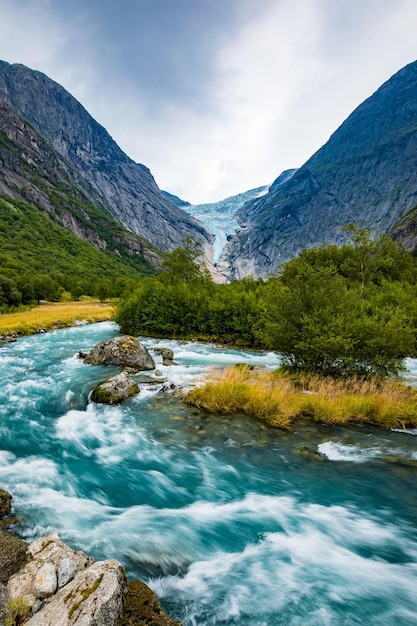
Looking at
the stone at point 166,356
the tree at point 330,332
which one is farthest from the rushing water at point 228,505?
the stone at point 166,356

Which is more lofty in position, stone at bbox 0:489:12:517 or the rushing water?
stone at bbox 0:489:12:517

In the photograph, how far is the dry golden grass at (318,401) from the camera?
470 inches

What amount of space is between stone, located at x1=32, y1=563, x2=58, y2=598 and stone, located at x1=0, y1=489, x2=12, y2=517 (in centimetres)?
301

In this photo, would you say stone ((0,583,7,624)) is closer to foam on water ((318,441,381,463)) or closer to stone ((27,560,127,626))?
stone ((27,560,127,626))

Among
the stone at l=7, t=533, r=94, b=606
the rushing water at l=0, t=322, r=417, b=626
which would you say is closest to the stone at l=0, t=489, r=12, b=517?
the rushing water at l=0, t=322, r=417, b=626

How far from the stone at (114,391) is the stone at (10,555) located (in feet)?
28.4

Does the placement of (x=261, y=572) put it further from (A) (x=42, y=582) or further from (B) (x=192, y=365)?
(B) (x=192, y=365)

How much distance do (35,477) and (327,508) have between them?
7.46 metres

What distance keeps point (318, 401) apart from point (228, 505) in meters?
6.19

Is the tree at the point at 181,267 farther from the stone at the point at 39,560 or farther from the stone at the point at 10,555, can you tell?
the stone at the point at 39,560

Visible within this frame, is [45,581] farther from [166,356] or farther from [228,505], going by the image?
[166,356]

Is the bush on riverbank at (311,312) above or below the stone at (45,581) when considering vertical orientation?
above

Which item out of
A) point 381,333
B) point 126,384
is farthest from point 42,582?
point 381,333

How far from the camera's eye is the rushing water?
5293 mm
